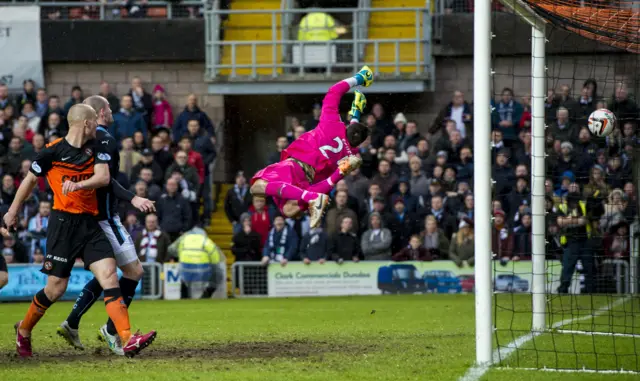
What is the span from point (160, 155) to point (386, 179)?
4526 mm

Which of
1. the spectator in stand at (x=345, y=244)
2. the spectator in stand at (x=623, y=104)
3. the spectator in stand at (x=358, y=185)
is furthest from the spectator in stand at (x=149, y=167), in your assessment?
the spectator in stand at (x=623, y=104)

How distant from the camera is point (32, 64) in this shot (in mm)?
24312

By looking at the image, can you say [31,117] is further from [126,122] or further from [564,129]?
[564,129]

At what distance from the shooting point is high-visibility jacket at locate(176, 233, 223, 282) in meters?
18.7

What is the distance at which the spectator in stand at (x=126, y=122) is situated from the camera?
2181 centimetres

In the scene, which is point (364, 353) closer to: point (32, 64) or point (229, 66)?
point (229, 66)

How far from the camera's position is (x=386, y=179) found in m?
20.2

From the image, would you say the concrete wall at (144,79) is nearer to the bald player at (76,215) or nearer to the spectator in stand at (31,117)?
the spectator in stand at (31,117)

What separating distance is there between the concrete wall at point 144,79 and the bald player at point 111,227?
14.7m

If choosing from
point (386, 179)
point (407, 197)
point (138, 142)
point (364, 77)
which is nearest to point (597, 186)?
point (407, 197)

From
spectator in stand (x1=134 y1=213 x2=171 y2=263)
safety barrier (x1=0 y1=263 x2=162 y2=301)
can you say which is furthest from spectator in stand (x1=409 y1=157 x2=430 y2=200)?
safety barrier (x1=0 y1=263 x2=162 y2=301)

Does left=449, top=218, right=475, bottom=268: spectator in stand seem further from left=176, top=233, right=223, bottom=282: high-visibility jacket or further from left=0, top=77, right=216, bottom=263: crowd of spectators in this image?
left=0, top=77, right=216, bottom=263: crowd of spectators

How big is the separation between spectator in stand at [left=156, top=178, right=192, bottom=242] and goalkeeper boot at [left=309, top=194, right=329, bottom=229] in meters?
9.48

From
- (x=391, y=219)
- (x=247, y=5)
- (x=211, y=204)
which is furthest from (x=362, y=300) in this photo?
(x=247, y=5)
